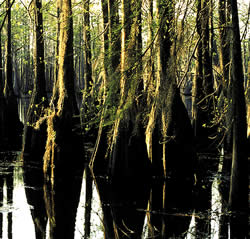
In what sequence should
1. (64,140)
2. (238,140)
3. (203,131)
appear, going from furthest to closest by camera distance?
(203,131)
(64,140)
(238,140)

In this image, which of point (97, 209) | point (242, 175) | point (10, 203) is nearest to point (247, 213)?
point (242, 175)

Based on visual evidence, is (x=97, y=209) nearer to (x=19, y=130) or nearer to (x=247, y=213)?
(x=247, y=213)

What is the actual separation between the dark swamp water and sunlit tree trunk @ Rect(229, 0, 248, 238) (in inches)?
11.1

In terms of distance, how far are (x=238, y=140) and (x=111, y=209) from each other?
7.99ft

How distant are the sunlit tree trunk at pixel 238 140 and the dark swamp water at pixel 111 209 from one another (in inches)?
11.1

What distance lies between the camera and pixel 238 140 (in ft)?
23.9

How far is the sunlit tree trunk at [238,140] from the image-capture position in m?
7.07

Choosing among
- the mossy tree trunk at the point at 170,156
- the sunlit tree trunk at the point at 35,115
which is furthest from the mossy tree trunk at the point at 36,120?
the mossy tree trunk at the point at 170,156

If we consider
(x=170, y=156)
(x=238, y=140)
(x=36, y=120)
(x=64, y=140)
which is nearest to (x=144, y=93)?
(x=238, y=140)

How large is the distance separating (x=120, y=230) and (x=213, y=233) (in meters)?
1.31

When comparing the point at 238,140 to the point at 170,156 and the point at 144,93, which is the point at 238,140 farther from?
the point at 170,156

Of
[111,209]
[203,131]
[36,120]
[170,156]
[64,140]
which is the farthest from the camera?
[203,131]

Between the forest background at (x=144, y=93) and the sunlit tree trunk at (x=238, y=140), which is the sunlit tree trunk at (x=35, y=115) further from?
the sunlit tree trunk at (x=238, y=140)

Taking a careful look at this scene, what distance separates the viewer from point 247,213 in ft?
23.9
